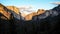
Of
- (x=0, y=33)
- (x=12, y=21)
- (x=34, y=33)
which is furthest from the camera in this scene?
(x=34, y=33)

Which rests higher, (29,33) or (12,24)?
(12,24)

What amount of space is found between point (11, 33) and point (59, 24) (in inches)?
762

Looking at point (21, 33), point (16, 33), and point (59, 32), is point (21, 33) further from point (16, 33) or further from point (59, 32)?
point (59, 32)

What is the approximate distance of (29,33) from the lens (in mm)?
45500

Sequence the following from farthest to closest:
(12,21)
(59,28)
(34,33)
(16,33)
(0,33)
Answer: (59,28) < (34,33) < (0,33) < (16,33) < (12,21)

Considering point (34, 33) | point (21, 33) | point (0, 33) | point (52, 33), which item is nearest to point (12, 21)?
point (21, 33)

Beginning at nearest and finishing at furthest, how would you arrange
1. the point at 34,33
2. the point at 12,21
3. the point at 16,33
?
the point at 12,21
the point at 16,33
the point at 34,33

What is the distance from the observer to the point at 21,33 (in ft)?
114

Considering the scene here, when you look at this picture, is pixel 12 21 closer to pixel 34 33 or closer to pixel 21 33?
pixel 21 33

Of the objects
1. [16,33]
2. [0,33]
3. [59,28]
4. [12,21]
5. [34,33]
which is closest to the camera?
[12,21]

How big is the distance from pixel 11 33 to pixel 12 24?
8.43 ft

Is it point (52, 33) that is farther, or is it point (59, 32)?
point (52, 33)

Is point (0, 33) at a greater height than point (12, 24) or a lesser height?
lesser

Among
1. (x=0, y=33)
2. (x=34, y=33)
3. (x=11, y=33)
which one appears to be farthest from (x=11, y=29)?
(x=34, y=33)
